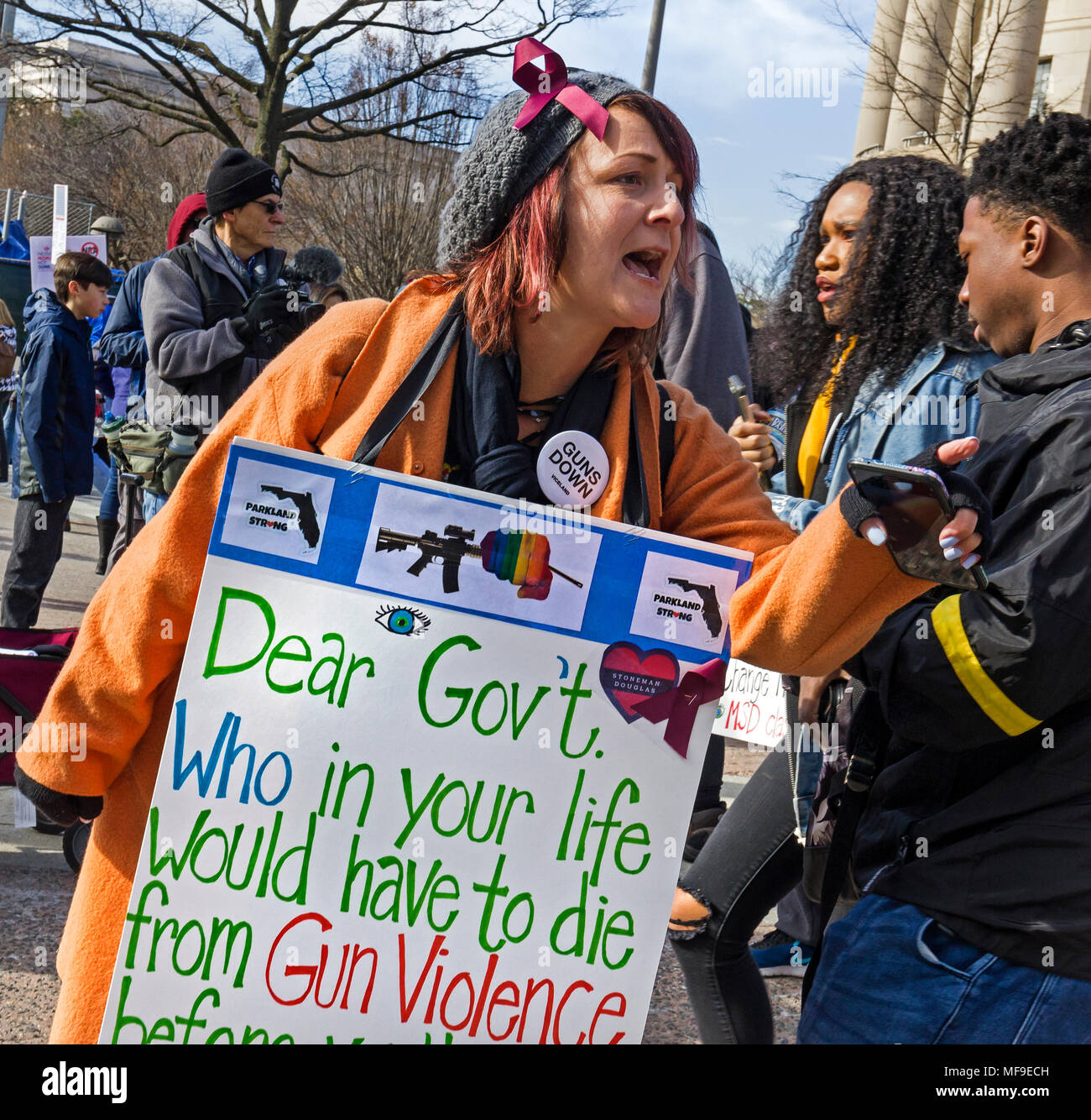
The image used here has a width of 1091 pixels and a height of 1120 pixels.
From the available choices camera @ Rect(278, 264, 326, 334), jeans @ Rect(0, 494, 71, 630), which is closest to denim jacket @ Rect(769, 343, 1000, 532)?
camera @ Rect(278, 264, 326, 334)

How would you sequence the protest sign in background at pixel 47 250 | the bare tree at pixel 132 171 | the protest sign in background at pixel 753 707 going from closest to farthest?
the protest sign in background at pixel 753 707 < the protest sign in background at pixel 47 250 < the bare tree at pixel 132 171

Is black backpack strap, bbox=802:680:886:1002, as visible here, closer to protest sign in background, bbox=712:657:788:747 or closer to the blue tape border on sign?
the blue tape border on sign

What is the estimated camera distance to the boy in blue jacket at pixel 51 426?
18.6 ft

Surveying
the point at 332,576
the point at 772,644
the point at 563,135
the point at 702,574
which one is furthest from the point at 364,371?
the point at 772,644

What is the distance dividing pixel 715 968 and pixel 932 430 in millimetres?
1198

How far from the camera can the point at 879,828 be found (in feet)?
6.15

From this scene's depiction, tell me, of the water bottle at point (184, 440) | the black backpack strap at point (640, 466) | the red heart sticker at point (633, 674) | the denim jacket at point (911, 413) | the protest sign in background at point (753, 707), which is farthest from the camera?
the water bottle at point (184, 440)

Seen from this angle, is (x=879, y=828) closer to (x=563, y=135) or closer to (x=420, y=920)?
(x=420, y=920)

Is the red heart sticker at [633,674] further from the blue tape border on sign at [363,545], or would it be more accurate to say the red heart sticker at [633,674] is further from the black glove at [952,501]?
the black glove at [952,501]

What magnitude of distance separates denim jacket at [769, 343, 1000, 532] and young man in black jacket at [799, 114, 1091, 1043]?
447 millimetres

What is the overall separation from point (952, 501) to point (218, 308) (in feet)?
13.1

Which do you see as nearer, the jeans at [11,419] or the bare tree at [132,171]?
the jeans at [11,419]

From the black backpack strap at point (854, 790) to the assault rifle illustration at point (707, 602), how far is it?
0.32 metres

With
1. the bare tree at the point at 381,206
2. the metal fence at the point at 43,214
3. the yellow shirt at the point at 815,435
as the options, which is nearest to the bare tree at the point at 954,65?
the bare tree at the point at 381,206
